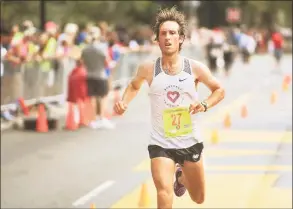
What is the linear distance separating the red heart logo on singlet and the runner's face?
303 millimetres

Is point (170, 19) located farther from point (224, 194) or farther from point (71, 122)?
point (71, 122)

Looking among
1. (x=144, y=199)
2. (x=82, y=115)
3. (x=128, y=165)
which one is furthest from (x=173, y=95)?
(x=82, y=115)

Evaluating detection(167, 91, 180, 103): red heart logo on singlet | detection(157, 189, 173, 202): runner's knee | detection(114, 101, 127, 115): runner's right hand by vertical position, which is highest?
detection(167, 91, 180, 103): red heart logo on singlet

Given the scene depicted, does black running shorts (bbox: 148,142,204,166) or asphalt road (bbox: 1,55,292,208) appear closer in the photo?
black running shorts (bbox: 148,142,204,166)

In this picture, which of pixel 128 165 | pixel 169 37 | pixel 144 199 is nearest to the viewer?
pixel 169 37

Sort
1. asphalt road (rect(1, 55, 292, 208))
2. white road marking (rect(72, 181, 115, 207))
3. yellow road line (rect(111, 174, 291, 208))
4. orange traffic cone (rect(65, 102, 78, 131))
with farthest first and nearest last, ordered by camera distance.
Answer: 1. orange traffic cone (rect(65, 102, 78, 131))
2. asphalt road (rect(1, 55, 292, 208))
3. white road marking (rect(72, 181, 115, 207))
4. yellow road line (rect(111, 174, 291, 208))

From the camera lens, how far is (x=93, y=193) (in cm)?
1174

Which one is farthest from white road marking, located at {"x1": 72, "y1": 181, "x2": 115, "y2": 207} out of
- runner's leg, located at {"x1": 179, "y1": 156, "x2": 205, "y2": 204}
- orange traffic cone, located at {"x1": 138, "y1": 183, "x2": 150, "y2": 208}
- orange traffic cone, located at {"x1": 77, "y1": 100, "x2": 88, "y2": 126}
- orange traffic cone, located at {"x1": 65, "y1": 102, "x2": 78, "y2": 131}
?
orange traffic cone, located at {"x1": 77, "y1": 100, "x2": 88, "y2": 126}

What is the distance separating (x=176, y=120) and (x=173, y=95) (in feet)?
0.61

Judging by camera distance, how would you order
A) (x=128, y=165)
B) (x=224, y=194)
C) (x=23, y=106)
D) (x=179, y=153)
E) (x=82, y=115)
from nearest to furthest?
(x=179, y=153) → (x=224, y=194) → (x=128, y=165) → (x=82, y=115) → (x=23, y=106)

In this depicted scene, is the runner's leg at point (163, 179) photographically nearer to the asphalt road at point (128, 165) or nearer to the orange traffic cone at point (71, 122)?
the asphalt road at point (128, 165)

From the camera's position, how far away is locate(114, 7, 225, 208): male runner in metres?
6.97

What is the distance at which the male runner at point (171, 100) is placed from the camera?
6969 millimetres

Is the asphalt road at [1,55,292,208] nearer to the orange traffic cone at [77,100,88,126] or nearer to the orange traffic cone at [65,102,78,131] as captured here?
the orange traffic cone at [65,102,78,131]
